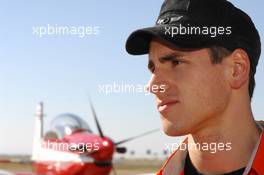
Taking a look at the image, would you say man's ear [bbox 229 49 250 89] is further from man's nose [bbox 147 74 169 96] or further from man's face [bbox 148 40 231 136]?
man's nose [bbox 147 74 169 96]

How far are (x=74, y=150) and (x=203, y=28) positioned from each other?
473 inches

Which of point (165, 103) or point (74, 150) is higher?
point (165, 103)

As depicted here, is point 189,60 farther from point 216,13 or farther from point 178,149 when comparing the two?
point 178,149

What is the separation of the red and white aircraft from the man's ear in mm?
11606

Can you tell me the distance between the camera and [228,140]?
5.73 ft

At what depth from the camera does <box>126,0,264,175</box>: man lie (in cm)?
159

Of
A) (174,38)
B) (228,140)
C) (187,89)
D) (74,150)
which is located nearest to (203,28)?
(174,38)

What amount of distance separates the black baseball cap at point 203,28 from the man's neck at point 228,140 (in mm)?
238

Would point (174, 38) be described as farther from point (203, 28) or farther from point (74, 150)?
point (74, 150)

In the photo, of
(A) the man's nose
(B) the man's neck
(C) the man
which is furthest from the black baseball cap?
(B) the man's neck

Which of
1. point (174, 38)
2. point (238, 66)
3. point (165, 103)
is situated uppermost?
point (174, 38)

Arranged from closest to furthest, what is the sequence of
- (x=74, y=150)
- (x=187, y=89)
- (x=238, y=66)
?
(x=187, y=89) < (x=238, y=66) < (x=74, y=150)

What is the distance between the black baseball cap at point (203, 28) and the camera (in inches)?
63.8

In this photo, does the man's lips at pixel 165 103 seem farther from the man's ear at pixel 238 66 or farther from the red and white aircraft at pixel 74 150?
the red and white aircraft at pixel 74 150
